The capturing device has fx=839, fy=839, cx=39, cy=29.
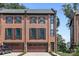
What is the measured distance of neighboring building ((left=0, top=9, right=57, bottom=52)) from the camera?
28672mm

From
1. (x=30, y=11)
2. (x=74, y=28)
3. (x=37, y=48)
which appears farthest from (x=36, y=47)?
(x=74, y=28)

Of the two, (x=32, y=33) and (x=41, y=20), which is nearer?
(x=41, y=20)

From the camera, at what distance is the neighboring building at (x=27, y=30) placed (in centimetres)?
2867

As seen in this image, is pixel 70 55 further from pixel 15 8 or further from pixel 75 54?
pixel 15 8

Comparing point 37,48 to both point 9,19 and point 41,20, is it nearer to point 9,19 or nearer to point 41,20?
point 41,20

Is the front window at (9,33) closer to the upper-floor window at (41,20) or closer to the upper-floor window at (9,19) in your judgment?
the upper-floor window at (9,19)

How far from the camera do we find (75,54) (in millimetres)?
28078

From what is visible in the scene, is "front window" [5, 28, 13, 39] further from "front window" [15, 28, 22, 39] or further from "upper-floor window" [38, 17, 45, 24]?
"upper-floor window" [38, 17, 45, 24]

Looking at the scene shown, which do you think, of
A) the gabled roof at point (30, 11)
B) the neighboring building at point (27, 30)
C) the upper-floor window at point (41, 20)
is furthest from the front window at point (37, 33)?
the gabled roof at point (30, 11)

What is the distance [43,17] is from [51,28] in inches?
18.4

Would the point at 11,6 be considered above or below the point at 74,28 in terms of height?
above

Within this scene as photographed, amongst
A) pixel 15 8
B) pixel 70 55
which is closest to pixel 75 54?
pixel 70 55

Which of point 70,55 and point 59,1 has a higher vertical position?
point 59,1

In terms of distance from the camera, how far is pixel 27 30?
1134 inches
